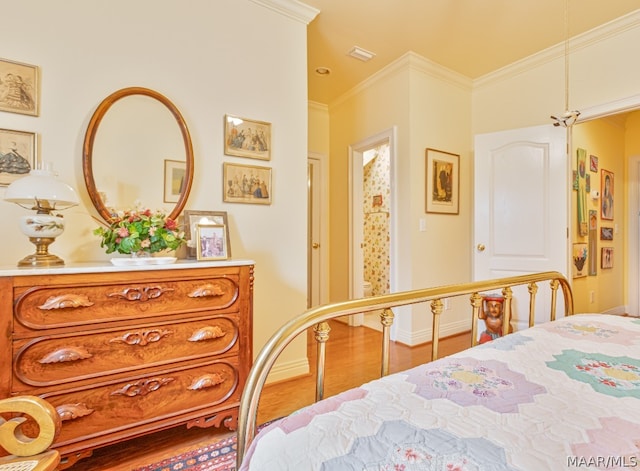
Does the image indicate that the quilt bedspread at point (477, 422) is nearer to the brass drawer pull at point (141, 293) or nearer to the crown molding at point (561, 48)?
the brass drawer pull at point (141, 293)

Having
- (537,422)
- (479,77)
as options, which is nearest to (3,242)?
(537,422)

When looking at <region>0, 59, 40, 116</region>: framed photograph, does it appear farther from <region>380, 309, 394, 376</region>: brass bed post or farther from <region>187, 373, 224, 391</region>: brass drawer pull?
<region>380, 309, 394, 376</region>: brass bed post

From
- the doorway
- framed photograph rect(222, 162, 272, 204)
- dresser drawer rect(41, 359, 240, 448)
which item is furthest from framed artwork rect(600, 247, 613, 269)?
dresser drawer rect(41, 359, 240, 448)

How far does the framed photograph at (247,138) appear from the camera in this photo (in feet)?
6.88

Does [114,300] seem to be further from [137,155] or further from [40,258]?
[137,155]

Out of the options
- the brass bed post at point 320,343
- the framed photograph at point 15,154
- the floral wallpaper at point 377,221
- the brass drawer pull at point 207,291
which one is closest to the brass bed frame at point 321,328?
the brass bed post at point 320,343

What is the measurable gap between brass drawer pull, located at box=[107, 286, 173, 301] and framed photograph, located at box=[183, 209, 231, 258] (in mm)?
329

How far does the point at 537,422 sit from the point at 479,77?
3678mm

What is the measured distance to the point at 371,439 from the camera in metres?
0.58

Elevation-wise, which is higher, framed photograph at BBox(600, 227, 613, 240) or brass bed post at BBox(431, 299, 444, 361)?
framed photograph at BBox(600, 227, 613, 240)

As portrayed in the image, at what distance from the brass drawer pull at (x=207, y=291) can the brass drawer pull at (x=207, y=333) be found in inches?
6.3

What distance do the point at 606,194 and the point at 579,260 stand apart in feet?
3.61

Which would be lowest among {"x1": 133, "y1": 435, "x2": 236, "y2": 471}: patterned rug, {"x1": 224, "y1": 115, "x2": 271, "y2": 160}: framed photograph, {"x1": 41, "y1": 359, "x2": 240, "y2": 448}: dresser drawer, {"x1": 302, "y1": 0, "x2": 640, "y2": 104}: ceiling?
{"x1": 133, "y1": 435, "x2": 236, "y2": 471}: patterned rug

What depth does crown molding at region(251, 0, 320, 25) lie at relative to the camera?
Result: 2.22 metres
